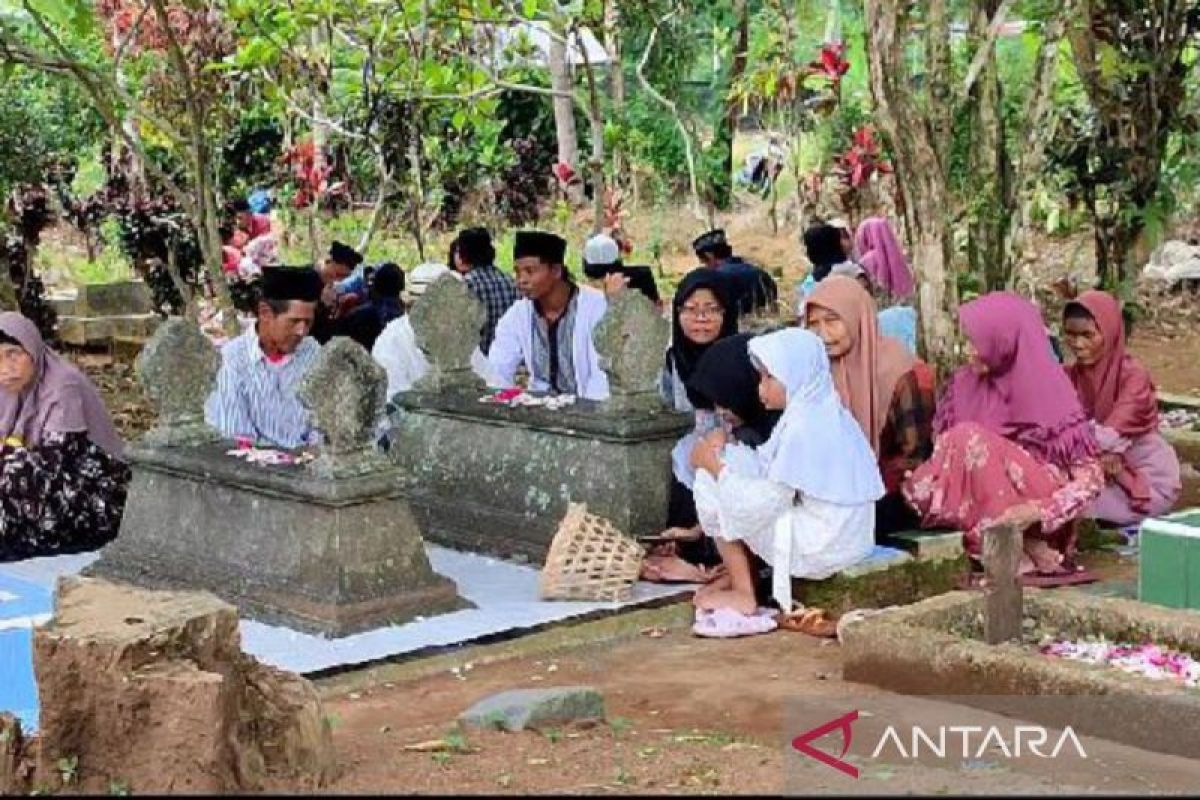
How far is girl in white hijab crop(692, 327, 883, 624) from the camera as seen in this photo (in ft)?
24.0

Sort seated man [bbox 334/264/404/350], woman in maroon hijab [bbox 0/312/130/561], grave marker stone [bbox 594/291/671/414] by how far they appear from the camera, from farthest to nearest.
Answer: seated man [bbox 334/264/404/350] < woman in maroon hijab [bbox 0/312/130/561] < grave marker stone [bbox 594/291/671/414]

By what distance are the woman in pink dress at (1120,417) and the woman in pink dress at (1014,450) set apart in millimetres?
632

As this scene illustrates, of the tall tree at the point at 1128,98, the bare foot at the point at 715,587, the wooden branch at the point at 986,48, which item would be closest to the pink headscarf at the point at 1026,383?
the bare foot at the point at 715,587

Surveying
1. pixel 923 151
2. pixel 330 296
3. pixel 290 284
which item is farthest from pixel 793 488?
pixel 330 296

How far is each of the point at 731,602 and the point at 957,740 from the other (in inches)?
71.2

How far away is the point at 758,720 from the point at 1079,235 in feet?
42.7

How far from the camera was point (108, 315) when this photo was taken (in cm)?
1567

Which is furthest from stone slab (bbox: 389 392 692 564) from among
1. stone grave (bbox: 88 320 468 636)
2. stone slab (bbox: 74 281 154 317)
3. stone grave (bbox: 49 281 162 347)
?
stone slab (bbox: 74 281 154 317)

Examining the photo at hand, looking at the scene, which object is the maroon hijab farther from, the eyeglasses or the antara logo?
the antara logo

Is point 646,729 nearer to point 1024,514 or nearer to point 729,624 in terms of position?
point 729,624

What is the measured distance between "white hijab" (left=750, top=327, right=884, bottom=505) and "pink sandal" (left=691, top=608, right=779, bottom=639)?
1.64 feet

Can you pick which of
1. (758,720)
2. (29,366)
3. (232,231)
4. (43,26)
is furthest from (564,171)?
(758,720)

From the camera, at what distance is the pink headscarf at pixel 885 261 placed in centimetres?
1155

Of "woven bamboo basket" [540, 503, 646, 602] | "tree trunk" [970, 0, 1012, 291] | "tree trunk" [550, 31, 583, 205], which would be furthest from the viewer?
"tree trunk" [550, 31, 583, 205]
